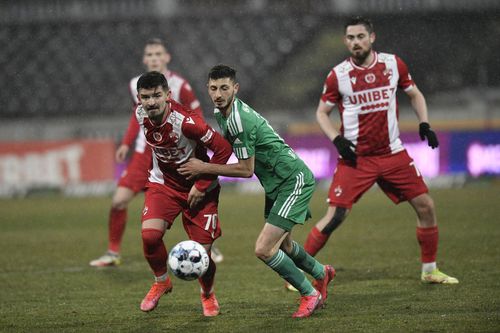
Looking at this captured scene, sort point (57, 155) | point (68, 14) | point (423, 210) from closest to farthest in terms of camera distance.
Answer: point (423, 210) → point (57, 155) → point (68, 14)

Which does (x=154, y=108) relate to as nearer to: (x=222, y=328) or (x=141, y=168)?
(x=222, y=328)

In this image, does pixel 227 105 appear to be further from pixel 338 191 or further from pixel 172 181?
pixel 338 191

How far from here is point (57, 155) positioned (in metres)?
18.5

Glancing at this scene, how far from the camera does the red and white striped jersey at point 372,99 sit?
8117 mm

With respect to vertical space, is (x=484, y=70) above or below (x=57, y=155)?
above

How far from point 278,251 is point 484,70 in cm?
1909

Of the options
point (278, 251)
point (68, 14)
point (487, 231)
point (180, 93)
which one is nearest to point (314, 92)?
point (68, 14)

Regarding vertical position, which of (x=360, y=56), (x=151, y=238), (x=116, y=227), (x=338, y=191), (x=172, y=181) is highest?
(x=360, y=56)

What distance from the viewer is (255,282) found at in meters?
8.45

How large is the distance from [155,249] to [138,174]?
3.12m

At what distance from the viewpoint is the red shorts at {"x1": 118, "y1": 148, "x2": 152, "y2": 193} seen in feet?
32.3

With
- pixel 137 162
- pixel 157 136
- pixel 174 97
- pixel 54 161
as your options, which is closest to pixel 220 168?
pixel 157 136

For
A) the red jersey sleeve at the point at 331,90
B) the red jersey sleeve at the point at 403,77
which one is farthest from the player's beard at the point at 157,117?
the red jersey sleeve at the point at 403,77

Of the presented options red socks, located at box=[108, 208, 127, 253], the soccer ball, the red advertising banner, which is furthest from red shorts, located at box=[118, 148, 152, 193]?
the red advertising banner
